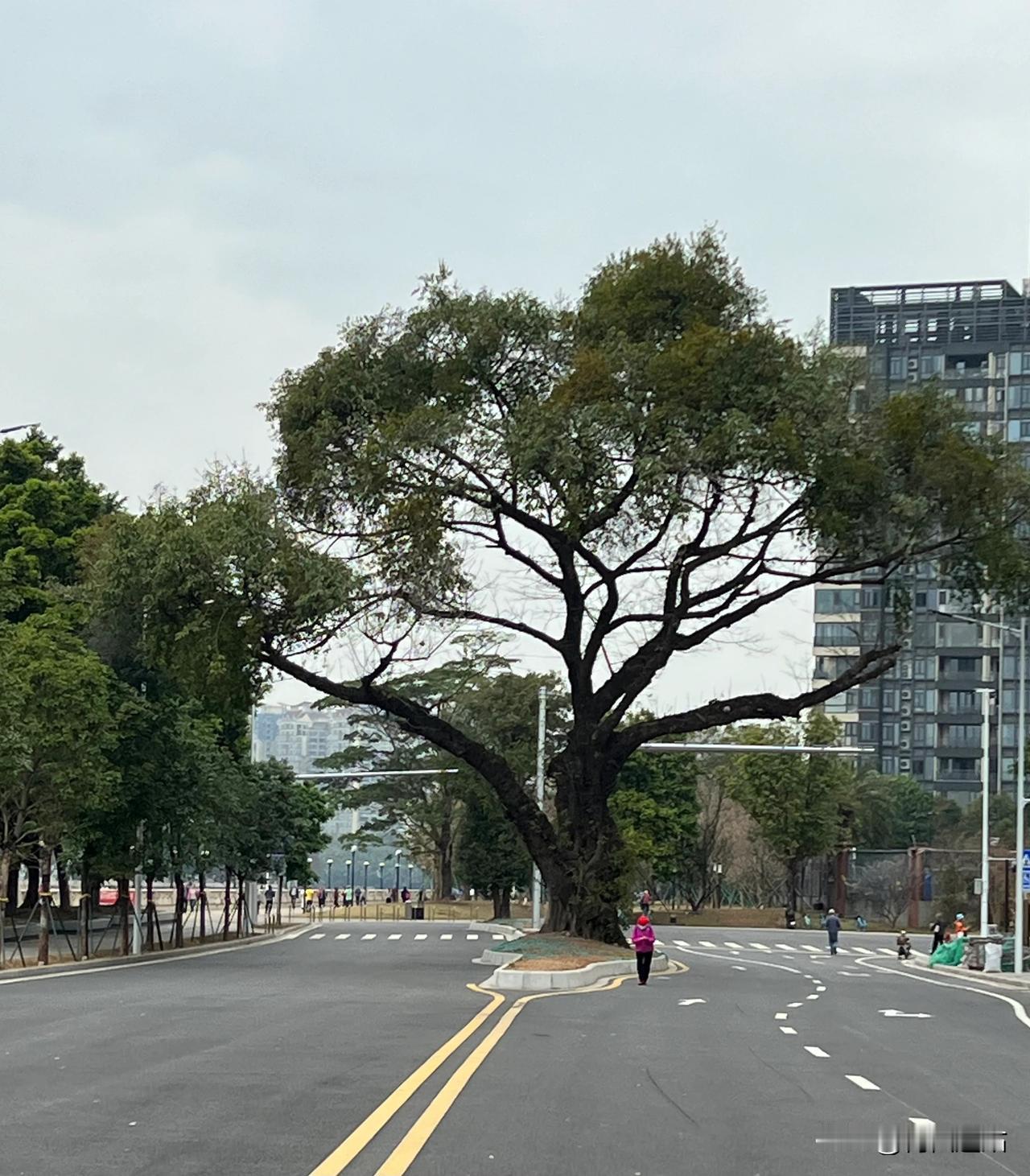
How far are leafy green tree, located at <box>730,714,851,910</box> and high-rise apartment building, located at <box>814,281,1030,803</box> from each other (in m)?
21.9

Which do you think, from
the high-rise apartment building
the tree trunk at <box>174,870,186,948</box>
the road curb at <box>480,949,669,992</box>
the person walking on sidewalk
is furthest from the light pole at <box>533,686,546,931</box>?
the high-rise apartment building

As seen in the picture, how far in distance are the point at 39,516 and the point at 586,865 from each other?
22.1 meters

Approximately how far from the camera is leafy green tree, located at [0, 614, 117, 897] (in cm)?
3753

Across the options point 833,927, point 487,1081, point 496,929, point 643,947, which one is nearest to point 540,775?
point 496,929

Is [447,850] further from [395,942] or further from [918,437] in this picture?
[918,437]

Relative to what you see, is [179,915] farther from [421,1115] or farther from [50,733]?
[421,1115]

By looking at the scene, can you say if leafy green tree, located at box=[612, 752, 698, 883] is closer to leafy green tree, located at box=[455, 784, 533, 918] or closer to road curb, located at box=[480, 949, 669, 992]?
leafy green tree, located at box=[455, 784, 533, 918]

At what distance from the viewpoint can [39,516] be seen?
185 ft

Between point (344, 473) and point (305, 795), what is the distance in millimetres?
45007

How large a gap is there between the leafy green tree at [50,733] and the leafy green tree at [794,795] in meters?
57.5

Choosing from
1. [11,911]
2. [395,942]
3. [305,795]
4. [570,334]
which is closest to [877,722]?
[305,795]

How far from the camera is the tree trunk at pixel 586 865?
4447cm

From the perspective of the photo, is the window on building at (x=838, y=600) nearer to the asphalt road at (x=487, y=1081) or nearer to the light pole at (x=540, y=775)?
the light pole at (x=540, y=775)

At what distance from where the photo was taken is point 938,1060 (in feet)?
62.1
